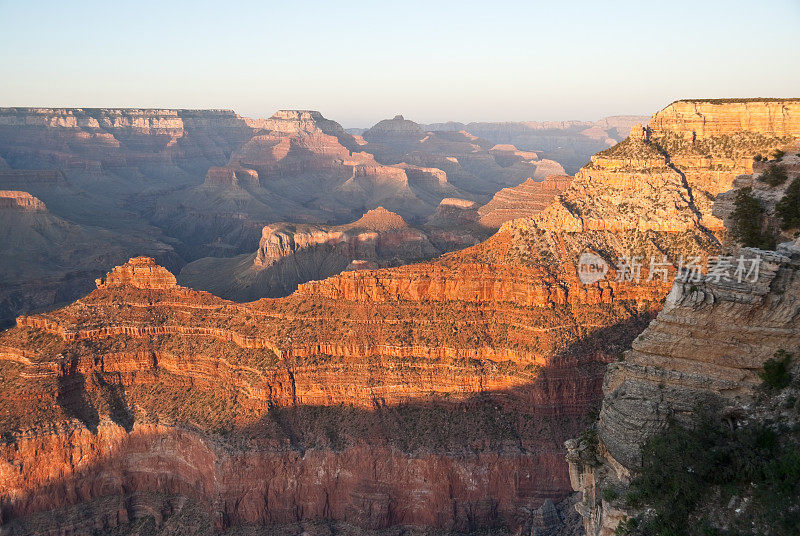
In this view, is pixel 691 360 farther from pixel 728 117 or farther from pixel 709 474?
pixel 728 117

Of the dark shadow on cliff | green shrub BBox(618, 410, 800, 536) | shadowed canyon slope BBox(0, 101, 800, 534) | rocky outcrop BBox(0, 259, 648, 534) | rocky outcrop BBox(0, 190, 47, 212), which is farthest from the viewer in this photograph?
rocky outcrop BBox(0, 190, 47, 212)

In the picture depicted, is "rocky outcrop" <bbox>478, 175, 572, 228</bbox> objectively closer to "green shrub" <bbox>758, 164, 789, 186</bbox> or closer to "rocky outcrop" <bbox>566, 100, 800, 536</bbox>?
"green shrub" <bbox>758, 164, 789, 186</bbox>

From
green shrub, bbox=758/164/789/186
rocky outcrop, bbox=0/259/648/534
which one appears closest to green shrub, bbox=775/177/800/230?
green shrub, bbox=758/164/789/186

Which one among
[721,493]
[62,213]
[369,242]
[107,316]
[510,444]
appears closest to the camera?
[721,493]

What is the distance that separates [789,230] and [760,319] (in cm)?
656

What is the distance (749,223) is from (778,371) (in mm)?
8196

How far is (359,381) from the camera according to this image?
4716cm

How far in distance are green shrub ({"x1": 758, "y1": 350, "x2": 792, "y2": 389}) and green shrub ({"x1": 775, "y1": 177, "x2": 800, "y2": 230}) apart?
7054 millimetres

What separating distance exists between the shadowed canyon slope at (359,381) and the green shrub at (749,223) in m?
21.3

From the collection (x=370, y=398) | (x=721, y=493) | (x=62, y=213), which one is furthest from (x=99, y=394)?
(x=62, y=213)

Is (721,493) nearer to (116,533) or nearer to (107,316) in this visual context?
(116,533)

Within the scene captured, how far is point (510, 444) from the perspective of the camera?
44875 millimetres

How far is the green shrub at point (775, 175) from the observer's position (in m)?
26.1

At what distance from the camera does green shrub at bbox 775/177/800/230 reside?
23953 mm
